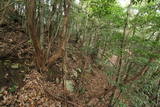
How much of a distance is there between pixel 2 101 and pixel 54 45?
2.52 m

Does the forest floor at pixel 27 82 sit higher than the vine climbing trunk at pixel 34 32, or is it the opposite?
the vine climbing trunk at pixel 34 32

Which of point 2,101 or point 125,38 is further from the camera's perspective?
point 125,38

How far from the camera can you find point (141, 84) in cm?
489

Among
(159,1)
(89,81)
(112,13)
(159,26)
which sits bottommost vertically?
(89,81)

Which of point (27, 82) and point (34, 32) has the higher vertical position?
point (34, 32)

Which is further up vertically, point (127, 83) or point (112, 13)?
point (112, 13)

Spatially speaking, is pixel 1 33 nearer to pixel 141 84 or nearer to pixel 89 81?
pixel 89 81

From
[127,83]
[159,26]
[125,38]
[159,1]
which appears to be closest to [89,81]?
[127,83]

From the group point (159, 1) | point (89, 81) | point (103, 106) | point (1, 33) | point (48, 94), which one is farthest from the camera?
point (89, 81)

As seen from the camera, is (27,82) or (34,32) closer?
(34,32)

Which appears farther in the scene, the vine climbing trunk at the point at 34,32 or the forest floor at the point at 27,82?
the forest floor at the point at 27,82

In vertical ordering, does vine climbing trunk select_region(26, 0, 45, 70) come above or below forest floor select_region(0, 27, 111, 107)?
above

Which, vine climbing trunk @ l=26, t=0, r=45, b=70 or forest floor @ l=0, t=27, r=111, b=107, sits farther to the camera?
forest floor @ l=0, t=27, r=111, b=107

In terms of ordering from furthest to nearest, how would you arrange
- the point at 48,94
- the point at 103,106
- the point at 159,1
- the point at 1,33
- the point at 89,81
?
the point at 89,81 < the point at 103,106 < the point at 1,33 < the point at 48,94 < the point at 159,1
